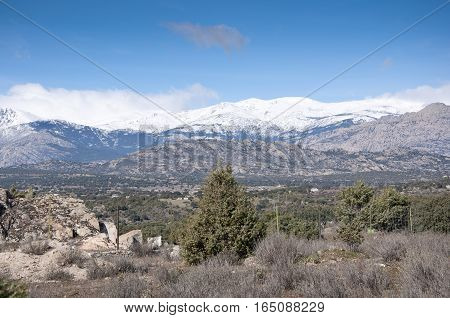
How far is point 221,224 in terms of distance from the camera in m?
14.4

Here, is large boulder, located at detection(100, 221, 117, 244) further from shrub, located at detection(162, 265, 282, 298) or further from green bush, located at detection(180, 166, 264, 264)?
shrub, located at detection(162, 265, 282, 298)

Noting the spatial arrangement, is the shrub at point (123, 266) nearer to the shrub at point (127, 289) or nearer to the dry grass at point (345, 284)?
the shrub at point (127, 289)

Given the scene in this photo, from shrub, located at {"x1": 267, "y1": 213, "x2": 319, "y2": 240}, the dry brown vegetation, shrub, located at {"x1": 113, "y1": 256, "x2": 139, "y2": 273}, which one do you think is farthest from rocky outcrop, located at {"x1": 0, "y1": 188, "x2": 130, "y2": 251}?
→ shrub, located at {"x1": 267, "y1": 213, "x2": 319, "y2": 240}

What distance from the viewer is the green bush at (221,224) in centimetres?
1409

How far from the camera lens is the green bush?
46.2 feet

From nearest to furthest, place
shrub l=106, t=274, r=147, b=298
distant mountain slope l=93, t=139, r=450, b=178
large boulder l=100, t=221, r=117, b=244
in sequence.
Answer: shrub l=106, t=274, r=147, b=298 < large boulder l=100, t=221, r=117, b=244 < distant mountain slope l=93, t=139, r=450, b=178

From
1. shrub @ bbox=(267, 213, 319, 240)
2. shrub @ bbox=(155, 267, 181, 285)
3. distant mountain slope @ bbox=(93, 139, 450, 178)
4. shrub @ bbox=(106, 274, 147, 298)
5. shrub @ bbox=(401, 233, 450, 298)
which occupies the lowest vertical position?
shrub @ bbox=(267, 213, 319, 240)

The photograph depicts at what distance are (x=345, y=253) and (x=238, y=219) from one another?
3.46 metres

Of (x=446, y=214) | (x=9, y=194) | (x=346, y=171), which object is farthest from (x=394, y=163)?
(x=9, y=194)

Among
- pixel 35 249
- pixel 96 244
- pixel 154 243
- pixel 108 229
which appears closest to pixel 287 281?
pixel 35 249

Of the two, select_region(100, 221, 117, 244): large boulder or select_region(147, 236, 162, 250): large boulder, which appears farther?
select_region(100, 221, 117, 244): large boulder

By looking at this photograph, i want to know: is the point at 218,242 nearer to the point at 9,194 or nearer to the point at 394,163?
the point at 9,194

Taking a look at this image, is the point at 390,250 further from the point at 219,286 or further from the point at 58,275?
the point at 58,275

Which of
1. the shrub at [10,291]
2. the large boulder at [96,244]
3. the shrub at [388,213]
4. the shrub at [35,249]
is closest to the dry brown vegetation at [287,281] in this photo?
the shrub at [10,291]
